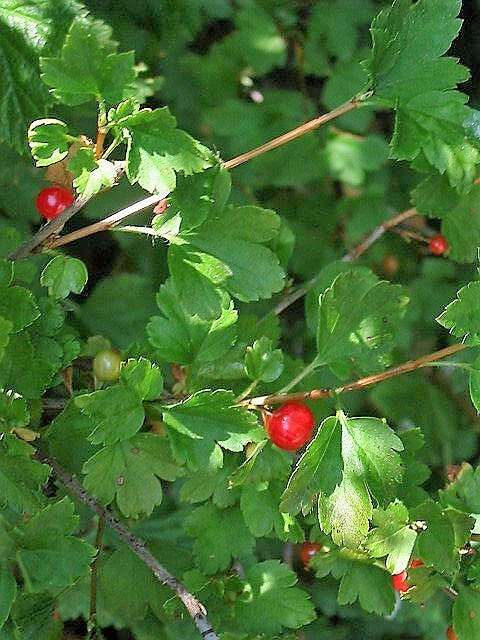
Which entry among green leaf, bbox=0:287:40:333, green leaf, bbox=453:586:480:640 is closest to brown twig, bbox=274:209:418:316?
green leaf, bbox=0:287:40:333

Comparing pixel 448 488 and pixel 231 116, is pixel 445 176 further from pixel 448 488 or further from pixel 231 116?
pixel 231 116

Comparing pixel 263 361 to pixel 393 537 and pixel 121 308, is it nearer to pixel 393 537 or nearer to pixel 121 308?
pixel 393 537

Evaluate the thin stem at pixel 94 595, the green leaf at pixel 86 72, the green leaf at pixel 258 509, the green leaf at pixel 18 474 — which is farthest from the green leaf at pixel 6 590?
the green leaf at pixel 86 72

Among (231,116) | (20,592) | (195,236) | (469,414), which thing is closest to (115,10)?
(231,116)

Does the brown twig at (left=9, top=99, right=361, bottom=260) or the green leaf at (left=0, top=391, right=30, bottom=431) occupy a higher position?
the brown twig at (left=9, top=99, right=361, bottom=260)

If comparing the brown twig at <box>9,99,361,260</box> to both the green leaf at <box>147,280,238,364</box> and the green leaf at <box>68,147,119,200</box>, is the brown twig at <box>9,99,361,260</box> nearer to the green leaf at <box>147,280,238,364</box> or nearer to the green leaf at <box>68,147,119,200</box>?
the green leaf at <box>68,147,119,200</box>

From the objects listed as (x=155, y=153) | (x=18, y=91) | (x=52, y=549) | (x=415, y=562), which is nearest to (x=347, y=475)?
(x=415, y=562)

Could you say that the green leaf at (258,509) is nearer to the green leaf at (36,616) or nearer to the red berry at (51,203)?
the green leaf at (36,616)
